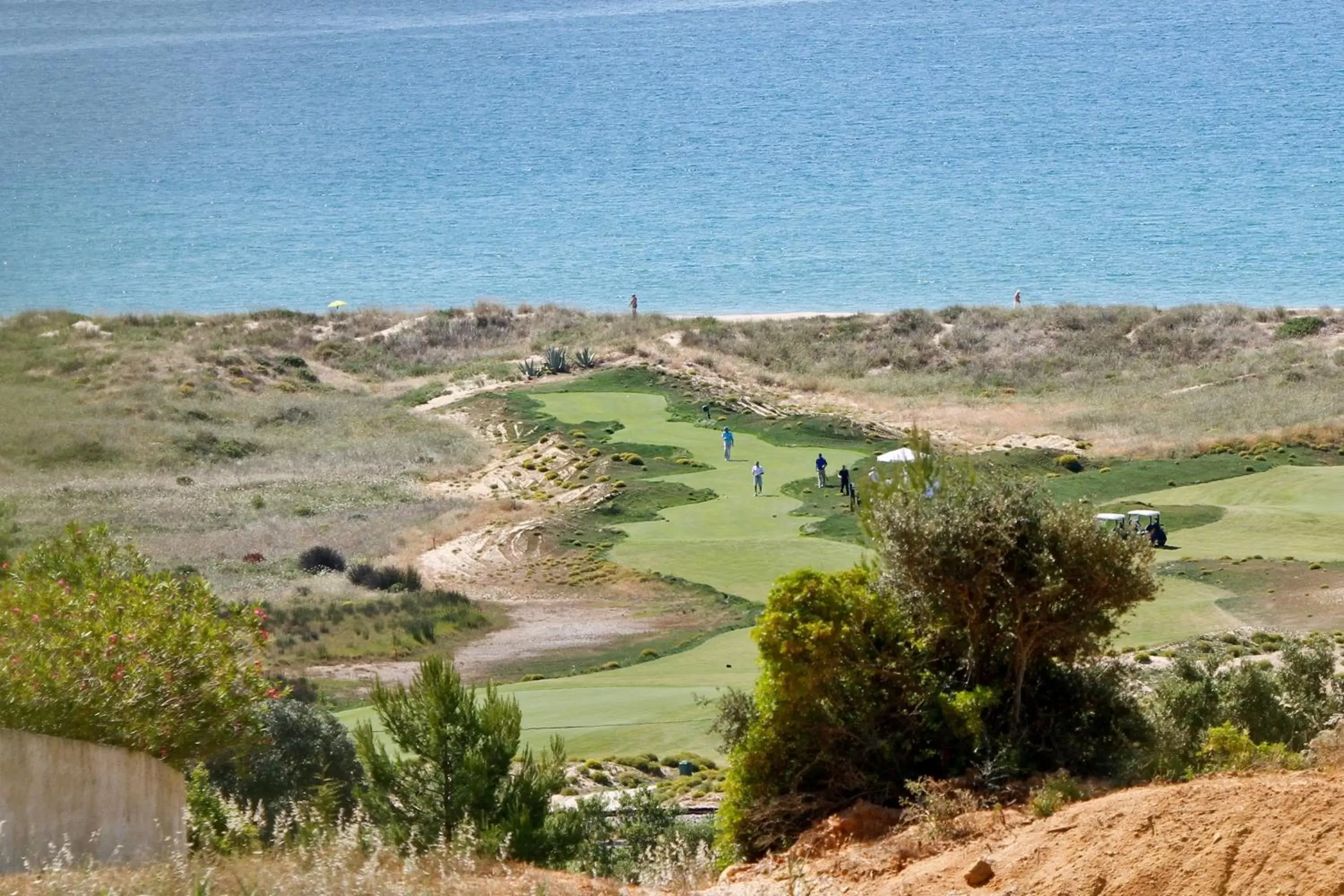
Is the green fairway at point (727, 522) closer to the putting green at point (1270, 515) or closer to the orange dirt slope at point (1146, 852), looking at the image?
the putting green at point (1270, 515)

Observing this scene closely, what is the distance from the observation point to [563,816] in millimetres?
14867

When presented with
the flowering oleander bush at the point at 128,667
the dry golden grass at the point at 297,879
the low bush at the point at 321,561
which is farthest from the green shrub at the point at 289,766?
the low bush at the point at 321,561

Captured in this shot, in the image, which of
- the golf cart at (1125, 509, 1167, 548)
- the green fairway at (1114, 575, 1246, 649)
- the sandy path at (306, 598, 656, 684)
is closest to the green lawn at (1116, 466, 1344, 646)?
the green fairway at (1114, 575, 1246, 649)

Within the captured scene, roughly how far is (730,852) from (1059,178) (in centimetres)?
13207

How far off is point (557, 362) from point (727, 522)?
20.7 m

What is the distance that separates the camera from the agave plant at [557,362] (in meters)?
58.5

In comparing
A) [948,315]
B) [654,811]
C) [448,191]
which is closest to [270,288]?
[448,191]

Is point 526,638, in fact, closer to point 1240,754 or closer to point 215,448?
point 1240,754

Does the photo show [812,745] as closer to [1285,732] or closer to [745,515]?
[1285,732]

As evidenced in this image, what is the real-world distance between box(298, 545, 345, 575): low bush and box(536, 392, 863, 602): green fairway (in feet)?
19.3

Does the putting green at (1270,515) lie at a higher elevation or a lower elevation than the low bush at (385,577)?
higher

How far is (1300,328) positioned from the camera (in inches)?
2489

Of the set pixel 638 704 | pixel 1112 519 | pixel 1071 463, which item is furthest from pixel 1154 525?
pixel 638 704

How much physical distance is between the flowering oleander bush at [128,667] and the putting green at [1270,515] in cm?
2353
